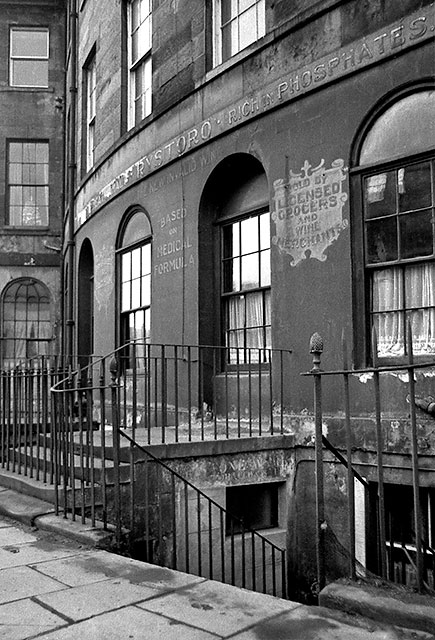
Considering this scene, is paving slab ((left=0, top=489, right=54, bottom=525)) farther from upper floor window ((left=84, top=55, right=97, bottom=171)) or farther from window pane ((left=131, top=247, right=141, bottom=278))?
upper floor window ((left=84, top=55, right=97, bottom=171))

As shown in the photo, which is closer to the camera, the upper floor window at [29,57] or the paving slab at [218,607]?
the paving slab at [218,607]

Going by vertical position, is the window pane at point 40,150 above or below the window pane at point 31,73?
below

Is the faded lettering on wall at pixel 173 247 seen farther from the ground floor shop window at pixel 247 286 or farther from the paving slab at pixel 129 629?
the paving slab at pixel 129 629

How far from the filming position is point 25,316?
1855cm

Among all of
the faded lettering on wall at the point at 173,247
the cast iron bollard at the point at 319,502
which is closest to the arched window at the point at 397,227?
the cast iron bollard at the point at 319,502

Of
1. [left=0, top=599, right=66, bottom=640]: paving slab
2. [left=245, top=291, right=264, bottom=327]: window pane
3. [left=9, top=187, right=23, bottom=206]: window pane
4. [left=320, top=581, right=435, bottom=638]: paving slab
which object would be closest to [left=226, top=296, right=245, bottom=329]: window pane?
[left=245, top=291, right=264, bottom=327]: window pane

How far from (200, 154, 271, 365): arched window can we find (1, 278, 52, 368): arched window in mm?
10272

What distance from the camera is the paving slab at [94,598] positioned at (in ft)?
12.5

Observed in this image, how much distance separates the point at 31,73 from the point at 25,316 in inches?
273

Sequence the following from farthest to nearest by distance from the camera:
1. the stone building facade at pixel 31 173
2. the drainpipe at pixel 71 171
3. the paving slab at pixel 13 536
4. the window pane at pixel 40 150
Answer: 1. the window pane at pixel 40 150
2. the stone building facade at pixel 31 173
3. the drainpipe at pixel 71 171
4. the paving slab at pixel 13 536

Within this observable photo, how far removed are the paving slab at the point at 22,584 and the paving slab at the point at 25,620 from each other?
0.54 ft

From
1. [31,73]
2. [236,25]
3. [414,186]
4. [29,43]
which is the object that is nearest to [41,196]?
[31,73]

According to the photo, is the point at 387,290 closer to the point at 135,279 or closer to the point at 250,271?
the point at 250,271

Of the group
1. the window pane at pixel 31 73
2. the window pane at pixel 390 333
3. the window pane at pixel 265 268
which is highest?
the window pane at pixel 31 73
